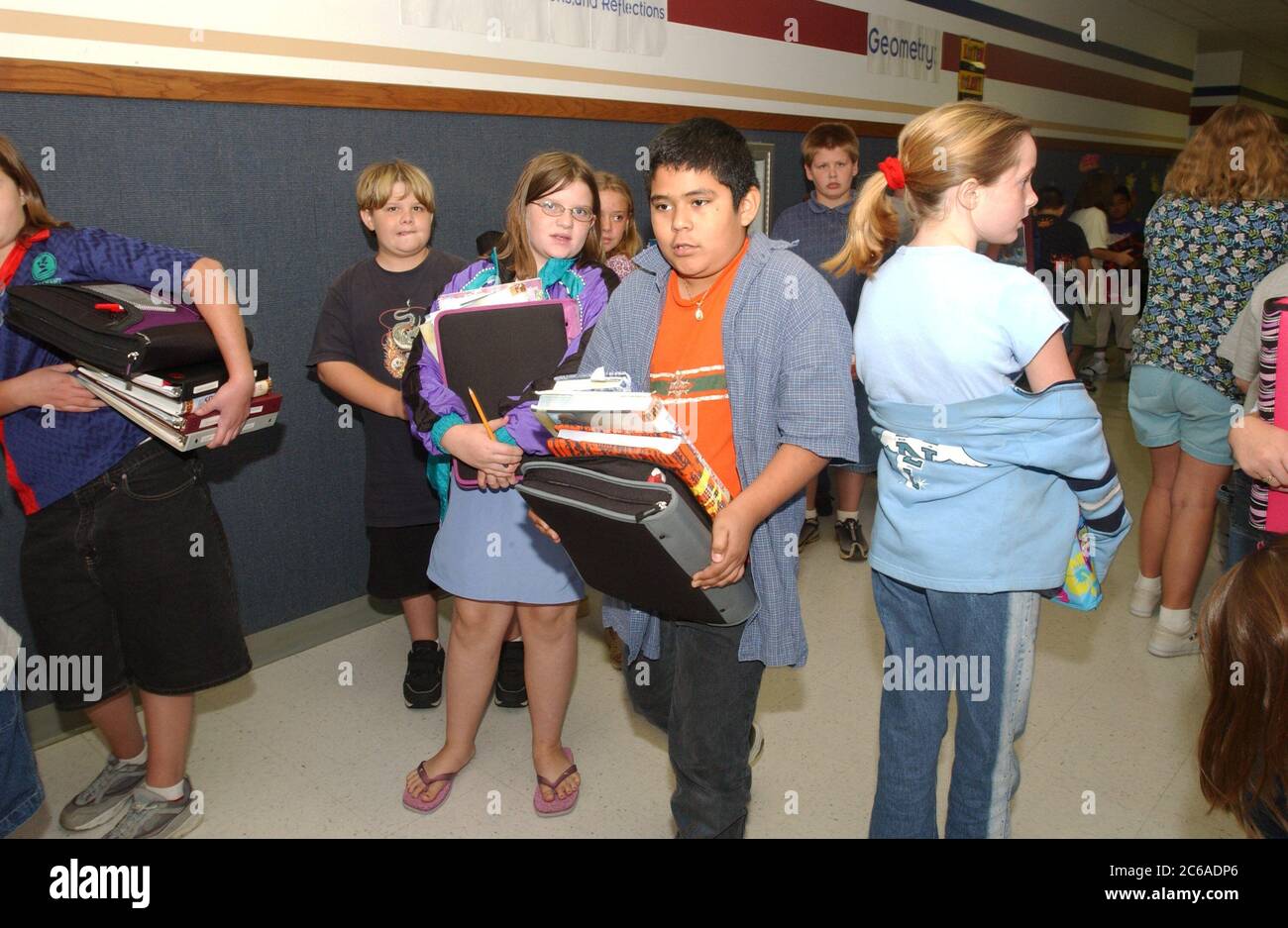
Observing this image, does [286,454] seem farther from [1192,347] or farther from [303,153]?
[1192,347]

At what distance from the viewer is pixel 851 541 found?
4188 mm

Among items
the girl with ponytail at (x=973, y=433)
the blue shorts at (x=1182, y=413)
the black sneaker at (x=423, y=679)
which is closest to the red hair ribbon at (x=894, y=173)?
the girl with ponytail at (x=973, y=433)

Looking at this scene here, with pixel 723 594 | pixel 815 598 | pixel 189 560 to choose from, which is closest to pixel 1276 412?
pixel 723 594

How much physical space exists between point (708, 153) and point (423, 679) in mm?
1910

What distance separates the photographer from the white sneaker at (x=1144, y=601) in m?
3.48

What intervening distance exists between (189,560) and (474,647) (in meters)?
0.69

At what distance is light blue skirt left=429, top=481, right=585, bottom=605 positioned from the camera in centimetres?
229

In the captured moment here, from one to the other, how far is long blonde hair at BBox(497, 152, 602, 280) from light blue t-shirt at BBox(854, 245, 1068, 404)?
0.84 meters

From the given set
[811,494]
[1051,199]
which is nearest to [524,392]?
[811,494]

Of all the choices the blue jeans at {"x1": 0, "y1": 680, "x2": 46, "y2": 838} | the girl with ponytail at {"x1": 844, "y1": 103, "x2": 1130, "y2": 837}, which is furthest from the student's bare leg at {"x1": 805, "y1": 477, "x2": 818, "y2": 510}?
the blue jeans at {"x1": 0, "y1": 680, "x2": 46, "y2": 838}

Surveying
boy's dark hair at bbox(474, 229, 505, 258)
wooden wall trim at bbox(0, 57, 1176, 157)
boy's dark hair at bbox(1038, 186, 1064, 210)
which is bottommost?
boy's dark hair at bbox(474, 229, 505, 258)

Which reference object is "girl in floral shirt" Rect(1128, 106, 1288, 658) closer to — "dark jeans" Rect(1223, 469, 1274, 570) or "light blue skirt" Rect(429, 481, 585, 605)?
"dark jeans" Rect(1223, 469, 1274, 570)

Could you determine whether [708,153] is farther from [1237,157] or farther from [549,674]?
[1237,157]

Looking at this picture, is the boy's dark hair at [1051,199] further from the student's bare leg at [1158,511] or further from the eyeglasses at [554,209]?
the eyeglasses at [554,209]
